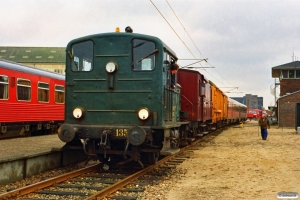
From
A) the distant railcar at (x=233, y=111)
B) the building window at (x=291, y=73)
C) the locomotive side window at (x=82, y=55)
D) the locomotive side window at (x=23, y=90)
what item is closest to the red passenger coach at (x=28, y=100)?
the locomotive side window at (x=23, y=90)

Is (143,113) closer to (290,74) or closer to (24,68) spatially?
(24,68)

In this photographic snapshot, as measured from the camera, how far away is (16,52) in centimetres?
8469

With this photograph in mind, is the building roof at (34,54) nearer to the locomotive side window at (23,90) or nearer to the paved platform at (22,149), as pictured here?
the locomotive side window at (23,90)

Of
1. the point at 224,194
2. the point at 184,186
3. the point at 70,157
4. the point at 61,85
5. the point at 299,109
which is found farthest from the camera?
the point at 299,109

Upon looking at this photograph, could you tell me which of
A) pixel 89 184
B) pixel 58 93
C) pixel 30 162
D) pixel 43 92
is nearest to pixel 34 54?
pixel 58 93

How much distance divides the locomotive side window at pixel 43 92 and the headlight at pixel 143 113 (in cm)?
1108

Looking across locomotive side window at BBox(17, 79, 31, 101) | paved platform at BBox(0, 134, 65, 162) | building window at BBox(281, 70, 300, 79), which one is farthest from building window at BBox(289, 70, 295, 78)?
paved platform at BBox(0, 134, 65, 162)

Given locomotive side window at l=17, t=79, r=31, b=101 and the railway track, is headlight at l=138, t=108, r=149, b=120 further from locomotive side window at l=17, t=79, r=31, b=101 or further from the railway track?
locomotive side window at l=17, t=79, r=31, b=101

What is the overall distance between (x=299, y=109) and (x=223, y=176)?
82.5ft

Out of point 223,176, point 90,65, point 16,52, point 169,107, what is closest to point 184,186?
point 223,176

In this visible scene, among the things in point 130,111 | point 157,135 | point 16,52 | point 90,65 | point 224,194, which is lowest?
point 224,194

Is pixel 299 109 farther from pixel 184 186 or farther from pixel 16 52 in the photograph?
pixel 16 52

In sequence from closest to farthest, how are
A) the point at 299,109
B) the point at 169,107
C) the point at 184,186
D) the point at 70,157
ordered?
the point at 184,186 → the point at 169,107 → the point at 70,157 → the point at 299,109

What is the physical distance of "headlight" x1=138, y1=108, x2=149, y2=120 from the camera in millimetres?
8805
